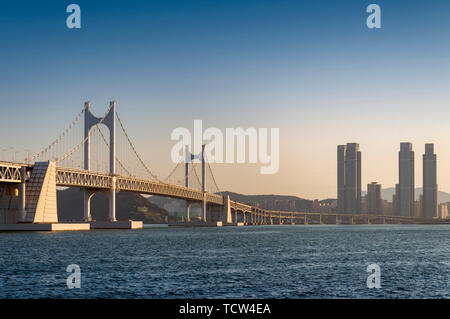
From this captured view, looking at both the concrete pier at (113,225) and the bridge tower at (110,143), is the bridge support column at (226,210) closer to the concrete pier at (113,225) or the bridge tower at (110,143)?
the concrete pier at (113,225)

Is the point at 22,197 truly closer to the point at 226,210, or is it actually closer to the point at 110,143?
the point at 110,143

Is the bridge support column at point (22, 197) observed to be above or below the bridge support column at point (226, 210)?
above

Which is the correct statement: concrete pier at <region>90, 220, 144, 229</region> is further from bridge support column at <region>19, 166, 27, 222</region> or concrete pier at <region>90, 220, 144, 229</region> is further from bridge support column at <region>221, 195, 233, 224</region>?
bridge support column at <region>221, 195, 233, 224</region>

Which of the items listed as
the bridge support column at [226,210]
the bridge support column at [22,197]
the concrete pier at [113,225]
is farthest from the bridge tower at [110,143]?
the bridge support column at [226,210]

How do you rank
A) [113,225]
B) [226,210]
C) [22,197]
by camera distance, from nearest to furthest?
1. [22,197]
2. [113,225]
3. [226,210]

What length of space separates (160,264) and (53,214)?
183 feet

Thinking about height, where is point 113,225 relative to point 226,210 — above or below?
above

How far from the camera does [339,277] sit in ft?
102

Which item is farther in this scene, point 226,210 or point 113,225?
point 226,210

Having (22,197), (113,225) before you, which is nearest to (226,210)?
(113,225)

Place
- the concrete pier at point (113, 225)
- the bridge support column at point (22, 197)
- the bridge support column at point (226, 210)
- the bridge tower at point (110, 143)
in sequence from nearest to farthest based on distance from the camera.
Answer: the bridge support column at point (22, 197)
the bridge tower at point (110, 143)
the concrete pier at point (113, 225)
the bridge support column at point (226, 210)

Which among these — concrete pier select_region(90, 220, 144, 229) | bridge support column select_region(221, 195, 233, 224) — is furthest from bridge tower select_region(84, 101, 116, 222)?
bridge support column select_region(221, 195, 233, 224)

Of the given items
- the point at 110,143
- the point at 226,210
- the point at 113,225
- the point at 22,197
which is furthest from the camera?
the point at 226,210
